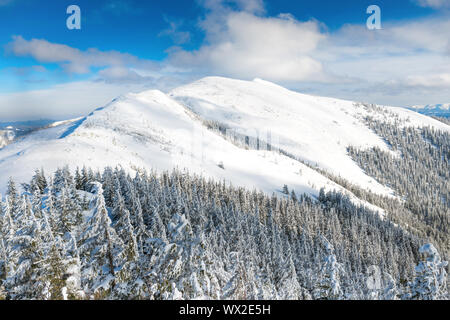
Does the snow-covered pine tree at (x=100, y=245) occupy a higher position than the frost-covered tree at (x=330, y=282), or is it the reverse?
the snow-covered pine tree at (x=100, y=245)

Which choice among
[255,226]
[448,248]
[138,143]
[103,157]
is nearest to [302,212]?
[255,226]

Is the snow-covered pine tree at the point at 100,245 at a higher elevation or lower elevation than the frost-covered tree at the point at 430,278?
higher

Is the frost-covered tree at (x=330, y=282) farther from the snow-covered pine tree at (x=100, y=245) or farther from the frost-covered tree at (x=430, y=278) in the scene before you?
the snow-covered pine tree at (x=100, y=245)

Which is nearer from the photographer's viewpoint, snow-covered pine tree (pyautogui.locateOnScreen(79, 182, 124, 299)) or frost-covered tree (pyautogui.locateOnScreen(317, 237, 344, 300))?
snow-covered pine tree (pyautogui.locateOnScreen(79, 182, 124, 299))

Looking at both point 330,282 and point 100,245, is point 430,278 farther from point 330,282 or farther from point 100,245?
point 100,245

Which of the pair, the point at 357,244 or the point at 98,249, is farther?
the point at 357,244

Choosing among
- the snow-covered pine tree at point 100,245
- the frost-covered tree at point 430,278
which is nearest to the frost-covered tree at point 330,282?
the frost-covered tree at point 430,278

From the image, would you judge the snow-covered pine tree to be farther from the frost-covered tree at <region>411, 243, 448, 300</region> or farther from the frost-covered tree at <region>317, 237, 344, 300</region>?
the frost-covered tree at <region>411, 243, 448, 300</region>

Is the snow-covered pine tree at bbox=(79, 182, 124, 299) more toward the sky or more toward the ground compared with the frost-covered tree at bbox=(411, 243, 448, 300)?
more toward the sky

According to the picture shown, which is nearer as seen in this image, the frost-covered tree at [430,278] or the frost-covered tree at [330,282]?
the frost-covered tree at [430,278]

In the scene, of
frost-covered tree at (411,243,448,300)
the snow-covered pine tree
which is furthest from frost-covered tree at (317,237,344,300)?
the snow-covered pine tree
